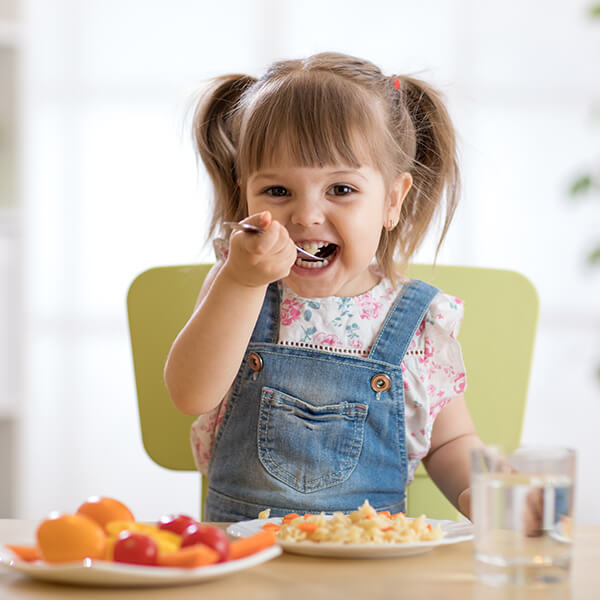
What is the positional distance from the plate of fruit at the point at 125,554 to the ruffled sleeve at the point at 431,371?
534 mm

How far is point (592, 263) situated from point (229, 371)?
2.37m

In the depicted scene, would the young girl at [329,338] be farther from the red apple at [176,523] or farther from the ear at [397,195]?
the red apple at [176,523]

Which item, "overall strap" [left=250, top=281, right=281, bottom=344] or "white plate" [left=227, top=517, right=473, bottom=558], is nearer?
"white plate" [left=227, top=517, right=473, bottom=558]

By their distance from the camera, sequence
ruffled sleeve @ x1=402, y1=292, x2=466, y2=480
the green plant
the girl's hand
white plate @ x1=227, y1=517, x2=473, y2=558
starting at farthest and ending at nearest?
the green plant < ruffled sleeve @ x1=402, y1=292, x2=466, y2=480 < the girl's hand < white plate @ x1=227, y1=517, x2=473, y2=558

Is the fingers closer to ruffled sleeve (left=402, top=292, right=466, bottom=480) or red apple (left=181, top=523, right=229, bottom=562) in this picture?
red apple (left=181, top=523, right=229, bottom=562)

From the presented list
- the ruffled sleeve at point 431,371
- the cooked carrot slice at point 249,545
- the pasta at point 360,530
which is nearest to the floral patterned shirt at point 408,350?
the ruffled sleeve at point 431,371

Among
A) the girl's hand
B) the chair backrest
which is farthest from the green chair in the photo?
the girl's hand

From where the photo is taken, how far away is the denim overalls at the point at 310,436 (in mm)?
1026

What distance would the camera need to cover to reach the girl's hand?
818 mm

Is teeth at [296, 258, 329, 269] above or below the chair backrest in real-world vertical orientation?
above

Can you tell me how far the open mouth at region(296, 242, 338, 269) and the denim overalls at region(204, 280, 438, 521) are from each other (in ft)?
0.36

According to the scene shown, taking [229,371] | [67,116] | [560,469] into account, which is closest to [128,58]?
[67,116]

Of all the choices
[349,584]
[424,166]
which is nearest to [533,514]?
[349,584]

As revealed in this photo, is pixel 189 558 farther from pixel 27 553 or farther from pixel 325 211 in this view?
pixel 325 211
